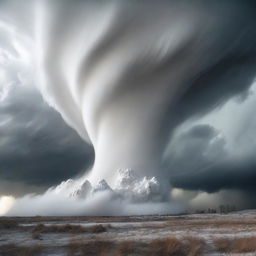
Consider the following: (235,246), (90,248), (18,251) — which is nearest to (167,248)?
(235,246)

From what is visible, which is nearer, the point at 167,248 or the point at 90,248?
the point at 167,248

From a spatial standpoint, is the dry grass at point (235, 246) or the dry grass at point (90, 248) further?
the dry grass at point (235, 246)

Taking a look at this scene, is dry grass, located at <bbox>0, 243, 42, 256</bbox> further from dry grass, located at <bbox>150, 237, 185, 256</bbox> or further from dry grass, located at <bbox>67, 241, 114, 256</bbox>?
dry grass, located at <bbox>150, 237, 185, 256</bbox>

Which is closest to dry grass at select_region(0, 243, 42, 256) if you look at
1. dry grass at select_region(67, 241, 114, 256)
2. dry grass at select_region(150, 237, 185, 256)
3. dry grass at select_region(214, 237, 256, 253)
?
dry grass at select_region(67, 241, 114, 256)

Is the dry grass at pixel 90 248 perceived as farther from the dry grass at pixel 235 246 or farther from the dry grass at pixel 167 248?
the dry grass at pixel 235 246

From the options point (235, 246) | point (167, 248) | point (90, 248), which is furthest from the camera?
point (235, 246)

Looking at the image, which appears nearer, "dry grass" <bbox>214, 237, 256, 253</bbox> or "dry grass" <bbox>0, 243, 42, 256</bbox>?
"dry grass" <bbox>0, 243, 42, 256</bbox>

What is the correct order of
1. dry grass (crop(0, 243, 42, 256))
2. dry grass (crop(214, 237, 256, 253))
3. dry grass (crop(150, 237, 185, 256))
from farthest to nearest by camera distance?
dry grass (crop(214, 237, 256, 253)), dry grass (crop(150, 237, 185, 256)), dry grass (crop(0, 243, 42, 256))

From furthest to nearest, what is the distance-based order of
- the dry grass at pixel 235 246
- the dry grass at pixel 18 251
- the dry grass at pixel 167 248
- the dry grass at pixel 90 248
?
1. the dry grass at pixel 235 246
2. the dry grass at pixel 90 248
3. the dry grass at pixel 167 248
4. the dry grass at pixel 18 251

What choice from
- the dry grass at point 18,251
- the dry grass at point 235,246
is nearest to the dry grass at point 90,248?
the dry grass at point 18,251

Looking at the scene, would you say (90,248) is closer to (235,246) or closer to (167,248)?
(167,248)

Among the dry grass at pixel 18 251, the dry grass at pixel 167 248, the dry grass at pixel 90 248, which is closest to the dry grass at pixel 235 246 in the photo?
the dry grass at pixel 167 248

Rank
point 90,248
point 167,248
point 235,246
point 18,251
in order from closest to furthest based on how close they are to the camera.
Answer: point 167,248 → point 18,251 → point 90,248 → point 235,246

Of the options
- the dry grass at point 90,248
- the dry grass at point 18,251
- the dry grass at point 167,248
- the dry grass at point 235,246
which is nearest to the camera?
the dry grass at point 18,251
